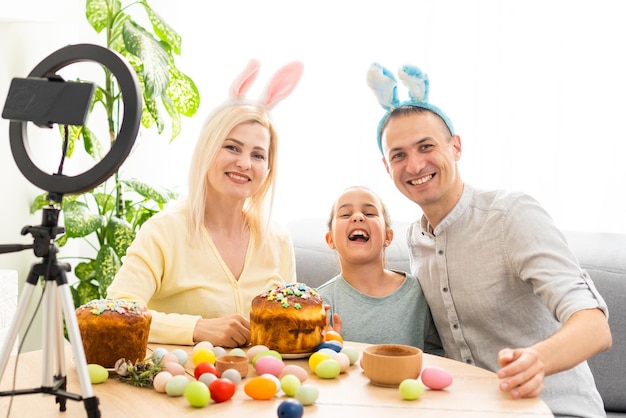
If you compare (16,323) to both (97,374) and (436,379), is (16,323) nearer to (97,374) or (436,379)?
(97,374)

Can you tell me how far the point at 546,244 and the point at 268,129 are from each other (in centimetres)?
80

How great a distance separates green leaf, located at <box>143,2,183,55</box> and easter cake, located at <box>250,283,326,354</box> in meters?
1.94

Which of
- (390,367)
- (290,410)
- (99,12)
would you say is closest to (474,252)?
(390,367)

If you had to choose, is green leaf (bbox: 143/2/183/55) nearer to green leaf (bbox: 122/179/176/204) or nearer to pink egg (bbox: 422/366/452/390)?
green leaf (bbox: 122/179/176/204)

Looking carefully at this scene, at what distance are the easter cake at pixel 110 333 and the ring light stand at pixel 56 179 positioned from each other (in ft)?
0.87

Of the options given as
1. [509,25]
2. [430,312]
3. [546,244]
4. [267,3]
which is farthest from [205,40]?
[546,244]

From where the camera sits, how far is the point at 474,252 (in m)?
1.89

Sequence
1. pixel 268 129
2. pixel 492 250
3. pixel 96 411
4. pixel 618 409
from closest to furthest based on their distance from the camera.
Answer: pixel 96 411 → pixel 492 250 → pixel 268 129 → pixel 618 409

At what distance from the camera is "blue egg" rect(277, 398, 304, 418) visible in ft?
3.58

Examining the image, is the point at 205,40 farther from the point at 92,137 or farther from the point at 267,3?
the point at 92,137

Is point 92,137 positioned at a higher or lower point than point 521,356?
higher

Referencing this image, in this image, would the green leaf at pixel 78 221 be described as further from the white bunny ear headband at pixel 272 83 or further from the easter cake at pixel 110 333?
the easter cake at pixel 110 333

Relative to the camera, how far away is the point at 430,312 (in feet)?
6.65

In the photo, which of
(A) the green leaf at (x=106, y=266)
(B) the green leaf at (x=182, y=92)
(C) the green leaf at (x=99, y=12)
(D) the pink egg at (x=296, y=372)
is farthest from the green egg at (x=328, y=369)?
(C) the green leaf at (x=99, y=12)
